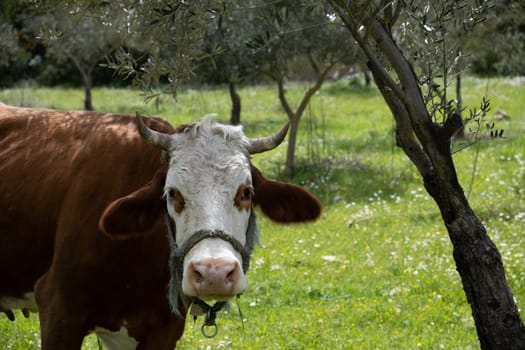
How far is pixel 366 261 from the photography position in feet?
36.4

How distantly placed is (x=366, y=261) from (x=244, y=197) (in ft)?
20.5

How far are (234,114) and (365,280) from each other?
1556 centimetres

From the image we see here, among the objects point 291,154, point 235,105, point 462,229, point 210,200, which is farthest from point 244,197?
point 235,105

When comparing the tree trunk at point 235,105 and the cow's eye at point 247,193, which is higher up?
the cow's eye at point 247,193

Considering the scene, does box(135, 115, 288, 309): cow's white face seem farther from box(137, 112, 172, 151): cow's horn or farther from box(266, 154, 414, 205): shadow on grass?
box(266, 154, 414, 205): shadow on grass

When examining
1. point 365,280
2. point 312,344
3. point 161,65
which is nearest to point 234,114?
point 365,280

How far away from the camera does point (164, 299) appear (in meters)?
5.74

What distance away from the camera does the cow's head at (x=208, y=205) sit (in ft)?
15.2

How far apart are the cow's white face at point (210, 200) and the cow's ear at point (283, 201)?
0.32 meters

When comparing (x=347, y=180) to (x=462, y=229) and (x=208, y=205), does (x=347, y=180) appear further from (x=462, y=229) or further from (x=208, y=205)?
(x=208, y=205)

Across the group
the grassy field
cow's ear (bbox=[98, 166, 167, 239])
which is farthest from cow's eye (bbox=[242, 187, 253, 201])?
the grassy field

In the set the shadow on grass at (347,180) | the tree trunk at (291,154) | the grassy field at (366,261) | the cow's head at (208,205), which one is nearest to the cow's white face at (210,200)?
the cow's head at (208,205)

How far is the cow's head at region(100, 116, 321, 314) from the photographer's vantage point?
463 centimetres

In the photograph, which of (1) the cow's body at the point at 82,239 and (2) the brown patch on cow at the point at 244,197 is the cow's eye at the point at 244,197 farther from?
(1) the cow's body at the point at 82,239
